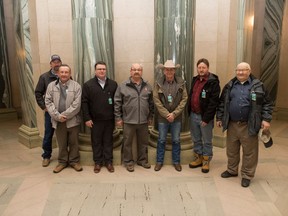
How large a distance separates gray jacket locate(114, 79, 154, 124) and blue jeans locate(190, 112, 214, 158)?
78 centimetres

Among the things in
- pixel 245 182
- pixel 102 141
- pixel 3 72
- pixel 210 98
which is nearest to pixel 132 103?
pixel 102 141

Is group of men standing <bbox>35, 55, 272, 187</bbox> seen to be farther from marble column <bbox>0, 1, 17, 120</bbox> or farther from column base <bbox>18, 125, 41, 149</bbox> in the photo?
marble column <bbox>0, 1, 17, 120</bbox>

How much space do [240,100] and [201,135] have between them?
988mm

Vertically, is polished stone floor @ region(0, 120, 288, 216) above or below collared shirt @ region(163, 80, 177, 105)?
below

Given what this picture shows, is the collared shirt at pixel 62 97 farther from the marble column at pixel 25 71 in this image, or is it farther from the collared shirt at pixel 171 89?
the marble column at pixel 25 71

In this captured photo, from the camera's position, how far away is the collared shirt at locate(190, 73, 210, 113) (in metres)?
4.36

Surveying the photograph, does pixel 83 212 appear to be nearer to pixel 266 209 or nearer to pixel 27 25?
pixel 266 209

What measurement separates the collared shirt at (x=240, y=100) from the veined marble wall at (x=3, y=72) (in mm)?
7057

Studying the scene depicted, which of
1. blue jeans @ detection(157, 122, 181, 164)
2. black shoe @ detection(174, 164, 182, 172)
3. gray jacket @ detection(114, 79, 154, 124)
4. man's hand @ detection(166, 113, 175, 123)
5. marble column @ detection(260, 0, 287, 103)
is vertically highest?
marble column @ detection(260, 0, 287, 103)

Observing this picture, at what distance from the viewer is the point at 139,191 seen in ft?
13.0

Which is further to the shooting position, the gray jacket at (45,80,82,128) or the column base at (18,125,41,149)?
the column base at (18,125,41,149)

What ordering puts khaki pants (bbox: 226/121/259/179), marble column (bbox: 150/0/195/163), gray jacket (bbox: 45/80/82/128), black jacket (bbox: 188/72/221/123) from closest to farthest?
khaki pants (bbox: 226/121/259/179) → black jacket (bbox: 188/72/221/123) → gray jacket (bbox: 45/80/82/128) → marble column (bbox: 150/0/195/163)

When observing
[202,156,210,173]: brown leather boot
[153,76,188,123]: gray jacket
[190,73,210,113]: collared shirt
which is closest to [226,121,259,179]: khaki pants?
[202,156,210,173]: brown leather boot

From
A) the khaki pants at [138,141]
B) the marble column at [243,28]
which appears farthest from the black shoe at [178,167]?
the marble column at [243,28]
